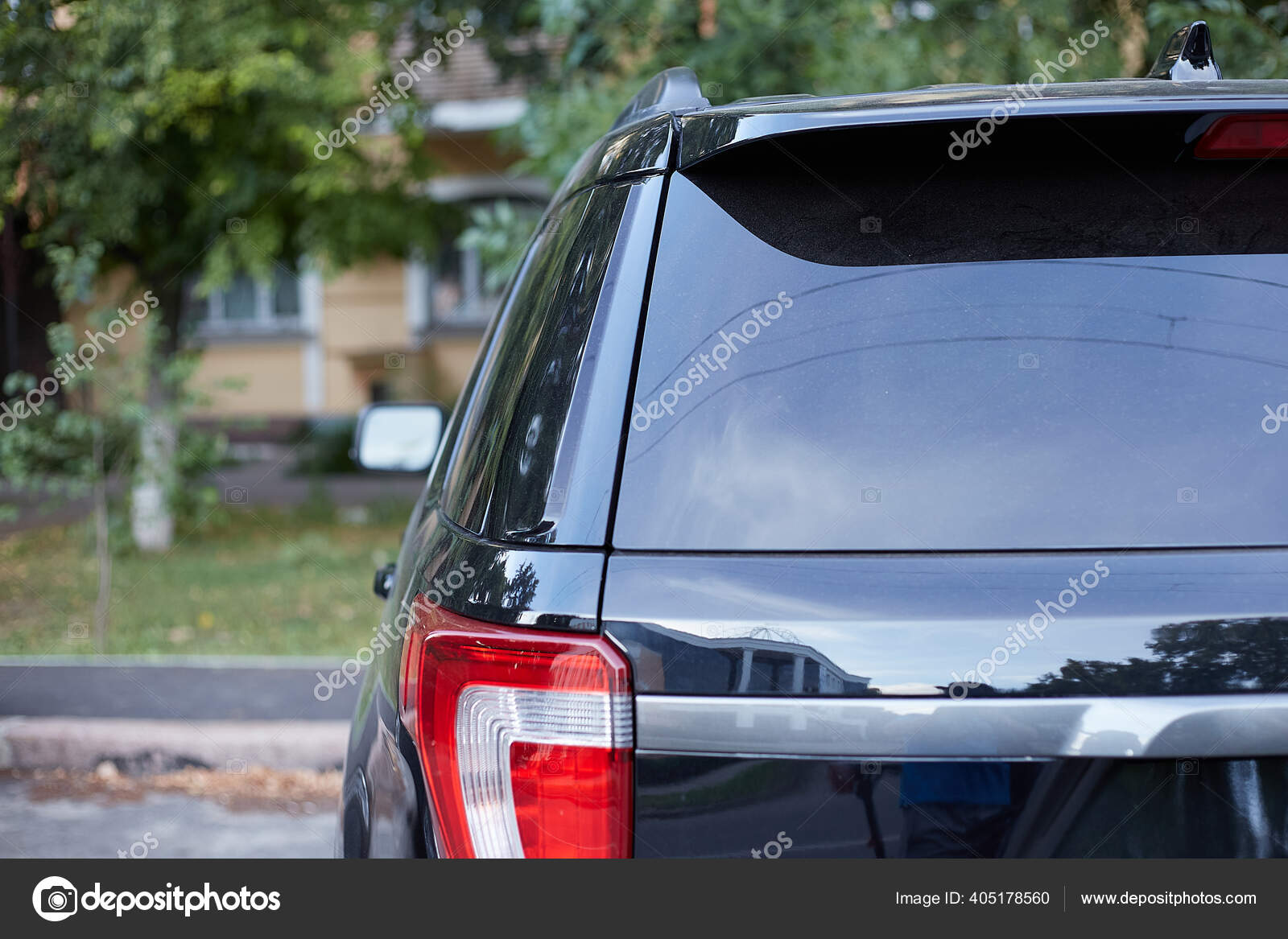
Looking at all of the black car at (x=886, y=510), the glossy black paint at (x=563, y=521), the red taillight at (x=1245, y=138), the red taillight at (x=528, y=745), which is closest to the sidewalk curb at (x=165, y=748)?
the glossy black paint at (x=563, y=521)

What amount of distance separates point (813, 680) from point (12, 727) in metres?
4.70

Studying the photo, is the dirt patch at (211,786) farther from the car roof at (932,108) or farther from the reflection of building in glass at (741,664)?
the car roof at (932,108)

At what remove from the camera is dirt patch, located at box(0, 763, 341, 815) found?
4.28m

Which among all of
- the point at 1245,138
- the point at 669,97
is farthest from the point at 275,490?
the point at 1245,138

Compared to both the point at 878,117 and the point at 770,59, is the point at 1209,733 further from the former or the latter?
the point at 770,59

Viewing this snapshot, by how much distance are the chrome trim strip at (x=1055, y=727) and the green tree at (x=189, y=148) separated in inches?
231

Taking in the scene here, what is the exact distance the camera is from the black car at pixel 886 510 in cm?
110

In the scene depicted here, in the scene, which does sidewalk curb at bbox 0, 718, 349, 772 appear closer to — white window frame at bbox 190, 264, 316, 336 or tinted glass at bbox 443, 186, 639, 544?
tinted glass at bbox 443, 186, 639, 544

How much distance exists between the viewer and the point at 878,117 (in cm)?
127

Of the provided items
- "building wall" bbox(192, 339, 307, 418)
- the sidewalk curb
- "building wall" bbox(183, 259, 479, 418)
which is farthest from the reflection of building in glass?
"building wall" bbox(192, 339, 307, 418)

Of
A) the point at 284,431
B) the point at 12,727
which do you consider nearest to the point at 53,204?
the point at 12,727

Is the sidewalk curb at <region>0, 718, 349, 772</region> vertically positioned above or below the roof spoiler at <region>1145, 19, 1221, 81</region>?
below

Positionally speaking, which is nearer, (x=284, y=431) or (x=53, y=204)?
(x=53, y=204)

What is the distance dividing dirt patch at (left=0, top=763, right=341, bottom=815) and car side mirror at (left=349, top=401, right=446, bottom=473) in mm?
2196
